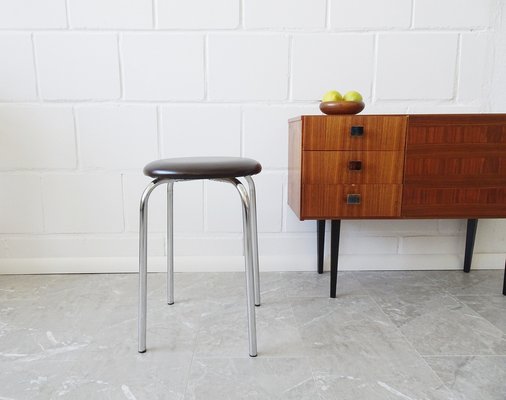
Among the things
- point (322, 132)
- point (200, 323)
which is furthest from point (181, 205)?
point (322, 132)

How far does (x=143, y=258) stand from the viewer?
106cm

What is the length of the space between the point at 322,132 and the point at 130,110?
84cm

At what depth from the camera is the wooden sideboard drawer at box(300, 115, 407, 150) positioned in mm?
1309

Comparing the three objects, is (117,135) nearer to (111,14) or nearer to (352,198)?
(111,14)

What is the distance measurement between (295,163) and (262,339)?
0.64 metres

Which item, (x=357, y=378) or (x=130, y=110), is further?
(x=130, y=110)

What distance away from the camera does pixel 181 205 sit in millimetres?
1720

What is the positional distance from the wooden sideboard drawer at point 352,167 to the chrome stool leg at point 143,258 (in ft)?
1.80

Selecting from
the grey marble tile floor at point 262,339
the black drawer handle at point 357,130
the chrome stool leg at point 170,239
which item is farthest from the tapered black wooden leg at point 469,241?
the chrome stool leg at point 170,239

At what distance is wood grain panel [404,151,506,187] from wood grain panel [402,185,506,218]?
0.08 ft

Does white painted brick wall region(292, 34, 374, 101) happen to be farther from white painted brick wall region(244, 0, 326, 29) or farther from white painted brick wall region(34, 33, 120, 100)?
white painted brick wall region(34, 33, 120, 100)

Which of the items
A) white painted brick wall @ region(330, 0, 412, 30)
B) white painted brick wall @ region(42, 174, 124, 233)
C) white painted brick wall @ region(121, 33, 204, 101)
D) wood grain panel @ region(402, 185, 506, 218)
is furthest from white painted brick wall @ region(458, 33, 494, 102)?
white painted brick wall @ region(42, 174, 124, 233)

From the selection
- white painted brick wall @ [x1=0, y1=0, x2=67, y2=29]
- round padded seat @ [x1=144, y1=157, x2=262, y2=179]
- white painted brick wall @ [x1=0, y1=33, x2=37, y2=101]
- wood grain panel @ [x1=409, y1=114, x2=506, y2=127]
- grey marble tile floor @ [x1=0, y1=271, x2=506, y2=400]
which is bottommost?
grey marble tile floor @ [x1=0, y1=271, x2=506, y2=400]

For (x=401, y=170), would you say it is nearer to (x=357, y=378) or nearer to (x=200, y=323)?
(x=357, y=378)
